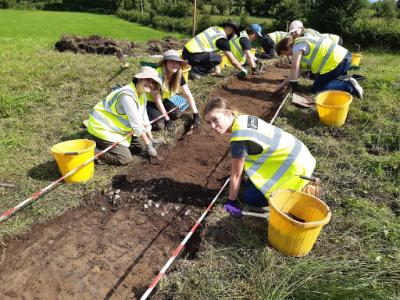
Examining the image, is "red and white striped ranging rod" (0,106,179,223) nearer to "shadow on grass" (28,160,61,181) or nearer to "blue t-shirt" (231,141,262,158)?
"shadow on grass" (28,160,61,181)

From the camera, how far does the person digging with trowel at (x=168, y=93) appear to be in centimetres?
435

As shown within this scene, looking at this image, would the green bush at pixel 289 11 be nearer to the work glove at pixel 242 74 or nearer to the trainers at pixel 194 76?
the work glove at pixel 242 74

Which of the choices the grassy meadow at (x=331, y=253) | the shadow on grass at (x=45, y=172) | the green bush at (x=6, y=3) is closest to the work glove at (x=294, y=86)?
the grassy meadow at (x=331, y=253)

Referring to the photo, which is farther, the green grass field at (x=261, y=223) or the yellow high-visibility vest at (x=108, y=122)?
the yellow high-visibility vest at (x=108, y=122)

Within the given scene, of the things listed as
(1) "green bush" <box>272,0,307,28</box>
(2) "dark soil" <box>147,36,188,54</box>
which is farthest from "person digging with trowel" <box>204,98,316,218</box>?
(1) "green bush" <box>272,0,307,28</box>

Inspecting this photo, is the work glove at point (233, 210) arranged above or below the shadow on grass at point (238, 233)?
above

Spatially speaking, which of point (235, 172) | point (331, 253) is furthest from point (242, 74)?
point (331, 253)

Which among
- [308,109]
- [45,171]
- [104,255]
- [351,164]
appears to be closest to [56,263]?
[104,255]

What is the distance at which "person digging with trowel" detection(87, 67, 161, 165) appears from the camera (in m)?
3.86

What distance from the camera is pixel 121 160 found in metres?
4.17

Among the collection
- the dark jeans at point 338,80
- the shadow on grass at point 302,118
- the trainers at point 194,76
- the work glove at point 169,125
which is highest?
the dark jeans at point 338,80

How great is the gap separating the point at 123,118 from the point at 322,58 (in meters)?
3.58

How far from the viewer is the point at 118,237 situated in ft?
10.6

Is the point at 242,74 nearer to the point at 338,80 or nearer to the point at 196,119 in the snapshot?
the point at 338,80
